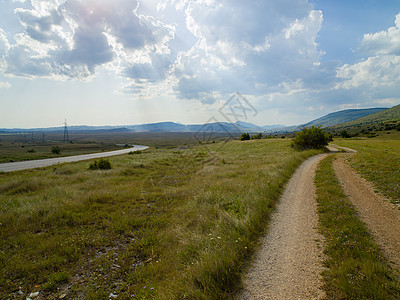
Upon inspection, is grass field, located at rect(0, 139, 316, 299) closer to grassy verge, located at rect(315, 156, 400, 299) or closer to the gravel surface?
grassy verge, located at rect(315, 156, 400, 299)

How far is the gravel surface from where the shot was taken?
4.53m

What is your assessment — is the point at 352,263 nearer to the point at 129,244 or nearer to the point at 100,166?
the point at 129,244

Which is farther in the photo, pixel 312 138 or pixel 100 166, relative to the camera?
pixel 312 138

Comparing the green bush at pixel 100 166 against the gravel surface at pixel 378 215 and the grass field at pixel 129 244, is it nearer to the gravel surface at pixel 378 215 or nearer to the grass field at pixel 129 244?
the grass field at pixel 129 244

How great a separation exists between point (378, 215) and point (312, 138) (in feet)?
98.9

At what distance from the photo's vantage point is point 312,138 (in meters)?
32.3

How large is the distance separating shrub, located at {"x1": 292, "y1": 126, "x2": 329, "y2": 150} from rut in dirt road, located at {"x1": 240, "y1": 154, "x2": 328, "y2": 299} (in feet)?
98.8

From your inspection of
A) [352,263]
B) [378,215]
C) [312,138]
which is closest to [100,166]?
[352,263]

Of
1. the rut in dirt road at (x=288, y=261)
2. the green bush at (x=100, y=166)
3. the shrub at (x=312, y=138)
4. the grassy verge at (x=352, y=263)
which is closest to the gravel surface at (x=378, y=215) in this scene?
the grassy verge at (x=352, y=263)

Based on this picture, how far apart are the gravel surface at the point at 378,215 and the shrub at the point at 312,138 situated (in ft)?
82.1

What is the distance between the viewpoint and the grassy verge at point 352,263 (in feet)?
10.3

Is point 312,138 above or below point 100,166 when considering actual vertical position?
above

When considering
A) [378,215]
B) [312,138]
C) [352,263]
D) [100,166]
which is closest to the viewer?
[352,263]

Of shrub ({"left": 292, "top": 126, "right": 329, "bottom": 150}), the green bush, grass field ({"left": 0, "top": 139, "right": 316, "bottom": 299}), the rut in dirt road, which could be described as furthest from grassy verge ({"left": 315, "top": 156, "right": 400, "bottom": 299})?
shrub ({"left": 292, "top": 126, "right": 329, "bottom": 150})
